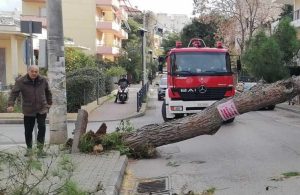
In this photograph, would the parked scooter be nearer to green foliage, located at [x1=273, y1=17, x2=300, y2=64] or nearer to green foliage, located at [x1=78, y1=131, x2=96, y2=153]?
green foliage, located at [x1=273, y1=17, x2=300, y2=64]

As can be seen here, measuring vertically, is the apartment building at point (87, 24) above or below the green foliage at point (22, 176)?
above

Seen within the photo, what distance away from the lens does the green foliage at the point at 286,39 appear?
96.3ft

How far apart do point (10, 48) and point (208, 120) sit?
84.1ft

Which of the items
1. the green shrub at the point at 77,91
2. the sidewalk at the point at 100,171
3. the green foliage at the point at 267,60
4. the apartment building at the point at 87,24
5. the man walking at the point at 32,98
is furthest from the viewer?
the apartment building at the point at 87,24

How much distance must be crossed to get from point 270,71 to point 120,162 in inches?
879

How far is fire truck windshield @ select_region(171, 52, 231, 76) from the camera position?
16734 millimetres

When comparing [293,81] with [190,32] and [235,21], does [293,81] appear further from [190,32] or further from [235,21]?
[190,32]

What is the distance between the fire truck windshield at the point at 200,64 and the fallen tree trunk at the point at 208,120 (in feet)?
18.1

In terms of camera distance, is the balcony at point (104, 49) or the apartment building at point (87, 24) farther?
the balcony at point (104, 49)

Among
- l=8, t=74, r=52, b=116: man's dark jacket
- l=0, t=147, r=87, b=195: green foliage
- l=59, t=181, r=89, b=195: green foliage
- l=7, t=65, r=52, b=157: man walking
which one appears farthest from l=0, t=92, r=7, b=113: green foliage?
l=59, t=181, r=89, b=195: green foliage

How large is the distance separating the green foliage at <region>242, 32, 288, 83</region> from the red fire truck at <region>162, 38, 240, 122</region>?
12775 millimetres

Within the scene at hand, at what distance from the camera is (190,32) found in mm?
69250

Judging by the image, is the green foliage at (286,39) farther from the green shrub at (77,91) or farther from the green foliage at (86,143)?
the green foliage at (86,143)

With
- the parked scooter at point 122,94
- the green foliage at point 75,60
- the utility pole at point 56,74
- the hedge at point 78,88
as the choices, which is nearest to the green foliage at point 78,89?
the hedge at point 78,88
